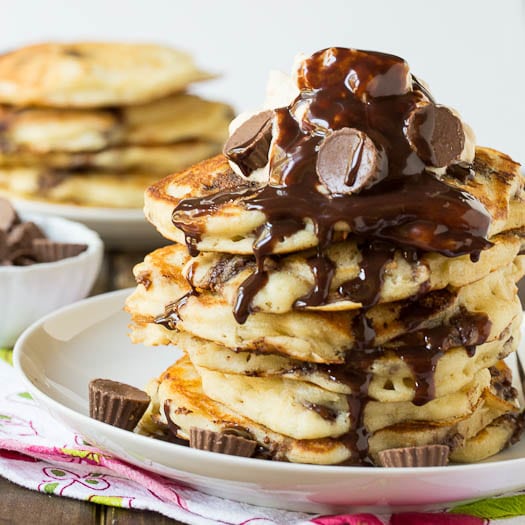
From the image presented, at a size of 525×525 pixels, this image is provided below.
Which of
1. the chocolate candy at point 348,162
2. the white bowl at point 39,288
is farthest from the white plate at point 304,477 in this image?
the white bowl at point 39,288

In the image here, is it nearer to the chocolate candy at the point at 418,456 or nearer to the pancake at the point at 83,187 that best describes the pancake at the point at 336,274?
the chocolate candy at the point at 418,456

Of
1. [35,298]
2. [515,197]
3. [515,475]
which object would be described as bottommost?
[35,298]

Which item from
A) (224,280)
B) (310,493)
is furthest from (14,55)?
(310,493)

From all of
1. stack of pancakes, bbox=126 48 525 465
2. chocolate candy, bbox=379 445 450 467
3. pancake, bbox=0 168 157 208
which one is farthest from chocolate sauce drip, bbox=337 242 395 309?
pancake, bbox=0 168 157 208

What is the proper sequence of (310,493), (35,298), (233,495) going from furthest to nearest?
(35,298)
(233,495)
(310,493)

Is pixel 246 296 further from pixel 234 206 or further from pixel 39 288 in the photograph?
pixel 39 288

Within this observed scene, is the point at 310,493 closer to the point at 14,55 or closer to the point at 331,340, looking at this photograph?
the point at 331,340

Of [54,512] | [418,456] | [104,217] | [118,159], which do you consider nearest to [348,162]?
[418,456]
